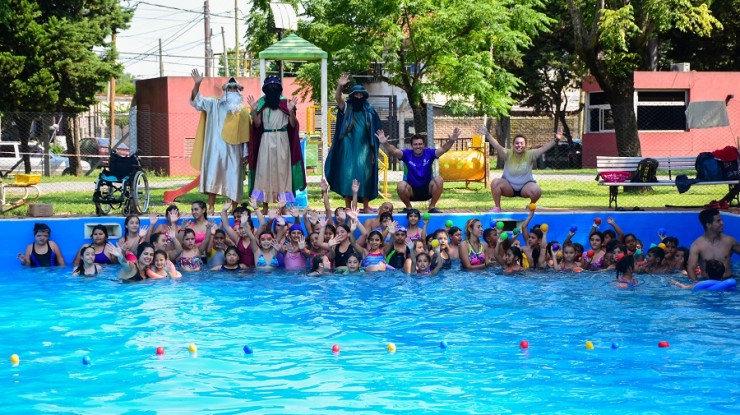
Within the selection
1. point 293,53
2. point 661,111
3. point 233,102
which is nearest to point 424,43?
point 293,53

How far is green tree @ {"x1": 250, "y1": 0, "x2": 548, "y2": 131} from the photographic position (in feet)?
69.5

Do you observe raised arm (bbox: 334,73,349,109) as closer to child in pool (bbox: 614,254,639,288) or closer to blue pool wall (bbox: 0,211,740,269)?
blue pool wall (bbox: 0,211,740,269)

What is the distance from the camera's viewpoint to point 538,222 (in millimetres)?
14914

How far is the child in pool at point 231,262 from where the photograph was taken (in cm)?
1326

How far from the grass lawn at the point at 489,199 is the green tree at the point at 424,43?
7.53 feet

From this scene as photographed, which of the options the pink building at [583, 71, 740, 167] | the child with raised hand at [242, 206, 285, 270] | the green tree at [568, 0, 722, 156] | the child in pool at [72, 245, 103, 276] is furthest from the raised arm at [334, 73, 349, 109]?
the pink building at [583, 71, 740, 167]

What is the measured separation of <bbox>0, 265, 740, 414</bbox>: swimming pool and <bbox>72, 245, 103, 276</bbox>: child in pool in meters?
0.19

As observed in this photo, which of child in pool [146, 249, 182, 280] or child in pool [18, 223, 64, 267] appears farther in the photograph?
child in pool [18, 223, 64, 267]

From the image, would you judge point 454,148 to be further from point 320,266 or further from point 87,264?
point 87,264

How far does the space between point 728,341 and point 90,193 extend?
1534cm

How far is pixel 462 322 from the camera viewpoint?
1017 centimetres

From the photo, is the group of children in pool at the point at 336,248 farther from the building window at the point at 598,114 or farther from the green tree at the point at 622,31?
the building window at the point at 598,114

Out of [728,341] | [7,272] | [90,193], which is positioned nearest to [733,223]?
[728,341]

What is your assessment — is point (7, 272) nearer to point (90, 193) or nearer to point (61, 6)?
point (90, 193)
